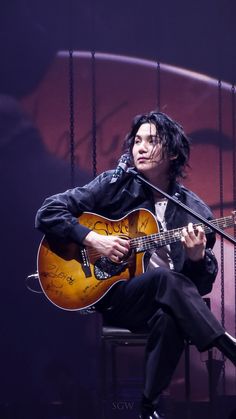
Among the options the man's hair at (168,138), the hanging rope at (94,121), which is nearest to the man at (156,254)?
the man's hair at (168,138)

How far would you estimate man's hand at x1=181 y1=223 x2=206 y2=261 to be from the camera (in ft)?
8.11

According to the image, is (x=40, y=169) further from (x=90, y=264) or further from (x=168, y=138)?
(x=90, y=264)

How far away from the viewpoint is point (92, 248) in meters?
2.64

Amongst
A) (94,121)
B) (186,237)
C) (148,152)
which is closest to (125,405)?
(186,237)

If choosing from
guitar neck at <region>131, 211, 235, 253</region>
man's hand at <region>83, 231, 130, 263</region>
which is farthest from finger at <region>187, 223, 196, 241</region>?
man's hand at <region>83, 231, 130, 263</region>

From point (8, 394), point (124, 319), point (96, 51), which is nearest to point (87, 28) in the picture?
point (96, 51)

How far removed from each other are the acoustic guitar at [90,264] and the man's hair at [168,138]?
1.13 feet

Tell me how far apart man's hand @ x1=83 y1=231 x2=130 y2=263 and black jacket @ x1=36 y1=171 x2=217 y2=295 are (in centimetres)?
4

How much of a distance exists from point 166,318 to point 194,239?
0.30m

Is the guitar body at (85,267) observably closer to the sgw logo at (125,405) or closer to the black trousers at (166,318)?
the black trousers at (166,318)

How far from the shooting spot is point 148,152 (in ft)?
9.15

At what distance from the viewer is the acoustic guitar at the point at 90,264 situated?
103 inches

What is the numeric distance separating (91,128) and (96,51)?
404 millimetres

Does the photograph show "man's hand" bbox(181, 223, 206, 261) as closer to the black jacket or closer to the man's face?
the black jacket
